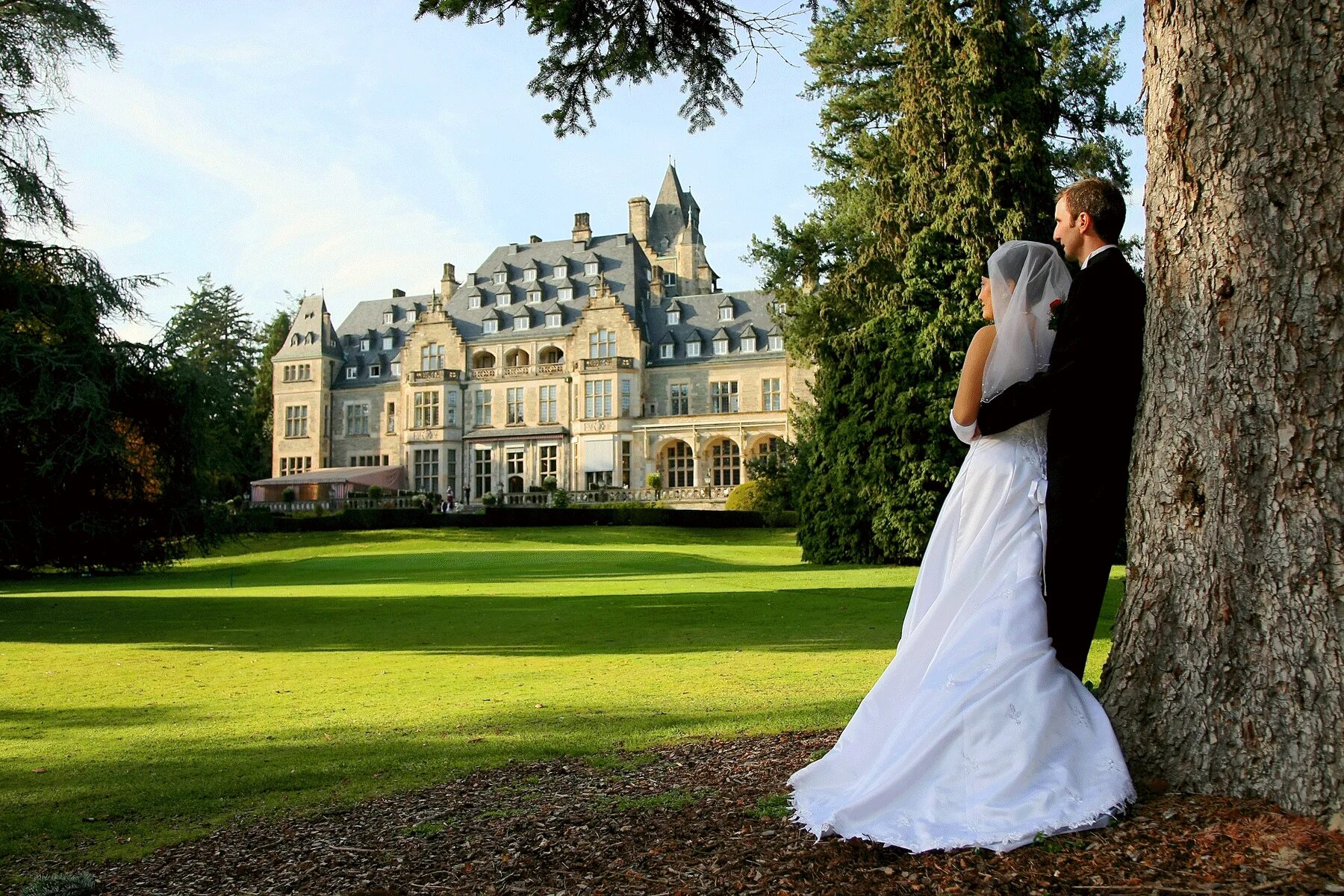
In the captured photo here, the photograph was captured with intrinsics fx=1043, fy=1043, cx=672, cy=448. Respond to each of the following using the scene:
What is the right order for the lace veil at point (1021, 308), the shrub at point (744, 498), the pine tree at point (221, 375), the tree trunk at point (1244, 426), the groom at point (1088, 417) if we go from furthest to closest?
the shrub at point (744, 498)
the pine tree at point (221, 375)
the lace veil at point (1021, 308)
the groom at point (1088, 417)
the tree trunk at point (1244, 426)

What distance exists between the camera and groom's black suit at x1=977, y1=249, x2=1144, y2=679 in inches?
127

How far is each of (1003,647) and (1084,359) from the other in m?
0.93

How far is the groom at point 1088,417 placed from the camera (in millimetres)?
3232

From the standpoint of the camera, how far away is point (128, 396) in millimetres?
16469

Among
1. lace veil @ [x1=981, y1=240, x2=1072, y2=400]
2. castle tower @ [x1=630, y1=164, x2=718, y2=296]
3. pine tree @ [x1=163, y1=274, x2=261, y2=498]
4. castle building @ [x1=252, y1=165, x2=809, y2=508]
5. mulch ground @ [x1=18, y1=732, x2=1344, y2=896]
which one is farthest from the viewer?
castle tower @ [x1=630, y1=164, x2=718, y2=296]

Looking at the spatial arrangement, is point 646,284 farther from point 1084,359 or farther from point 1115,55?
point 1084,359

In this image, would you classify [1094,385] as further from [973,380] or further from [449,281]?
[449,281]

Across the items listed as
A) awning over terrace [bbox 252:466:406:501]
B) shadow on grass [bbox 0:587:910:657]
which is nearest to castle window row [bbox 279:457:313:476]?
awning over terrace [bbox 252:466:406:501]

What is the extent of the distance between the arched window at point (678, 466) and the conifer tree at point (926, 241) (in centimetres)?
2855

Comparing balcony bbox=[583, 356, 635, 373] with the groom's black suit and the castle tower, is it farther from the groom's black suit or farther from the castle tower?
the groom's black suit

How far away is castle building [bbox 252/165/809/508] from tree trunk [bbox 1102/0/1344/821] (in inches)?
1678

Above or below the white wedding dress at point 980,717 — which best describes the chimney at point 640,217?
above

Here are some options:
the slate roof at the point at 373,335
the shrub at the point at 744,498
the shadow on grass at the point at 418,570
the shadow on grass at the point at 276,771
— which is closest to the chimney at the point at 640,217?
the slate roof at the point at 373,335

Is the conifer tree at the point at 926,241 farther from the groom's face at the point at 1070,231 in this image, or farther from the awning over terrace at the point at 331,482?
the awning over terrace at the point at 331,482
